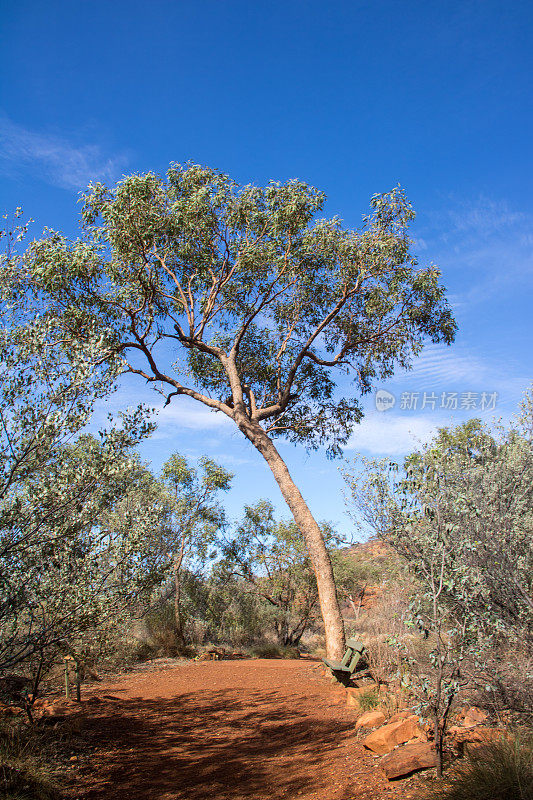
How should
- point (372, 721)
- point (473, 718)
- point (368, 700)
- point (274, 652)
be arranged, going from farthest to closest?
point (274, 652)
point (368, 700)
point (372, 721)
point (473, 718)

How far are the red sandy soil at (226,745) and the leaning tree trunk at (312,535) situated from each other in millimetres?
951

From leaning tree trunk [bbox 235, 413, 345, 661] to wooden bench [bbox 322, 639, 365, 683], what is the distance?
627 millimetres

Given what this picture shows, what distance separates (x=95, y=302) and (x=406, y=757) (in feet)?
36.0

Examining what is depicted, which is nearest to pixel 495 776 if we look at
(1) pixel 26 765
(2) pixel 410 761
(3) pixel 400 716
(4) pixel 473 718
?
(2) pixel 410 761

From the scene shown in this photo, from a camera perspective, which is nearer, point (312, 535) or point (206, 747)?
point (206, 747)

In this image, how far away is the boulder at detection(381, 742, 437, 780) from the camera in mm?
4586

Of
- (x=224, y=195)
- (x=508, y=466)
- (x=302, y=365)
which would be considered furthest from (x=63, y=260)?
(x=508, y=466)

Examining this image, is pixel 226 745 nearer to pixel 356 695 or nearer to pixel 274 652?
pixel 356 695

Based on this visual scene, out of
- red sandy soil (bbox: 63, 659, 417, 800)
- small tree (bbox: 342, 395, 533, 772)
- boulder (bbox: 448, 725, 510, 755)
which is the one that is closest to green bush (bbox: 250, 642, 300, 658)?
red sandy soil (bbox: 63, 659, 417, 800)

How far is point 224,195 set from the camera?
1324 centimetres

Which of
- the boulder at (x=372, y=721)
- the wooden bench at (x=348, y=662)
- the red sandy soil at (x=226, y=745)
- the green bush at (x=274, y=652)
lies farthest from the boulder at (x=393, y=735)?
the green bush at (x=274, y=652)

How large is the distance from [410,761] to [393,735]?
66 cm

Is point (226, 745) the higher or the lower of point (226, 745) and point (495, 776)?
the lower

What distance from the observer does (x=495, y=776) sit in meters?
3.75
